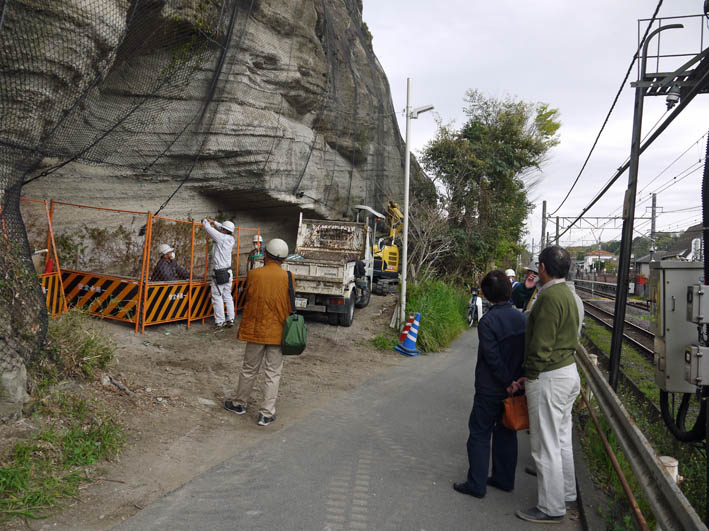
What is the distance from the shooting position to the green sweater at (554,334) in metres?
3.44

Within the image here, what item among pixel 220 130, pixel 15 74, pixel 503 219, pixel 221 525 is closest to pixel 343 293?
pixel 220 130

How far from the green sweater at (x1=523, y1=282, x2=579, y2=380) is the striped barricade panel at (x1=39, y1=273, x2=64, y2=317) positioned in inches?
303

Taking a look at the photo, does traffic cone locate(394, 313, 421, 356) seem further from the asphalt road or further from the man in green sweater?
the man in green sweater

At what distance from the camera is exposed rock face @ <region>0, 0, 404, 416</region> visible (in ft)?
18.7

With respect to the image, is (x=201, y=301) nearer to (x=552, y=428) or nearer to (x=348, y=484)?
(x=348, y=484)

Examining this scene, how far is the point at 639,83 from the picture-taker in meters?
6.40

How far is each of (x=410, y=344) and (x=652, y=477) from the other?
758cm

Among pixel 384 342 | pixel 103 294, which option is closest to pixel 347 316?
pixel 384 342

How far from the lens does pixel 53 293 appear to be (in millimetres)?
8352

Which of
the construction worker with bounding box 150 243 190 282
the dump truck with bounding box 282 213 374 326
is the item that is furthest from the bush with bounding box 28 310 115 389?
the dump truck with bounding box 282 213 374 326

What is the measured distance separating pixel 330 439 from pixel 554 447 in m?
2.25

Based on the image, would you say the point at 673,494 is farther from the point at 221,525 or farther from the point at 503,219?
the point at 503,219

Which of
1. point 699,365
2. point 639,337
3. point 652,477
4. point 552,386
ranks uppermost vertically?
point 699,365

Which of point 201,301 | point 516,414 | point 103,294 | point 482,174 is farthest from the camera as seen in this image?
point 482,174
